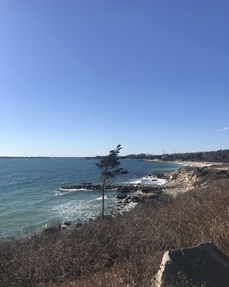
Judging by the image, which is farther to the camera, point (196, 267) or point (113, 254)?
point (113, 254)

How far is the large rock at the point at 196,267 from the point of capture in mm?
3462

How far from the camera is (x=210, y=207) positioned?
280 inches

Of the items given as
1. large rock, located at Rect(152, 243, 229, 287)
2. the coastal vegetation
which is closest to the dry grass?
the coastal vegetation

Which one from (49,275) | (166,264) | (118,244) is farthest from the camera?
(118,244)

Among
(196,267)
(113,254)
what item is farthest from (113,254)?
(196,267)

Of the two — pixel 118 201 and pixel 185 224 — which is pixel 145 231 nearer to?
pixel 185 224

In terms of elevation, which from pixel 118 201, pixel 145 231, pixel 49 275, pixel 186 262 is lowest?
pixel 118 201

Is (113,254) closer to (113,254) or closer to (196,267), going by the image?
(113,254)

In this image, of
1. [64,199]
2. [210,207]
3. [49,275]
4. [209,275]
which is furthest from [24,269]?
[64,199]

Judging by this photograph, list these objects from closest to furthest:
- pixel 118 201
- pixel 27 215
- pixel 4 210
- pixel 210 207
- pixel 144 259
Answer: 1. pixel 144 259
2. pixel 210 207
3. pixel 27 215
4. pixel 4 210
5. pixel 118 201

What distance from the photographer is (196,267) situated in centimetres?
372

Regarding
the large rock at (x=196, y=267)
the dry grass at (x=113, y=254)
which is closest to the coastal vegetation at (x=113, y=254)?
the dry grass at (x=113, y=254)

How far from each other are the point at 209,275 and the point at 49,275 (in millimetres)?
3687

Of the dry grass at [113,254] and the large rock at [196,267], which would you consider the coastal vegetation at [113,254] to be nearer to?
the dry grass at [113,254]
